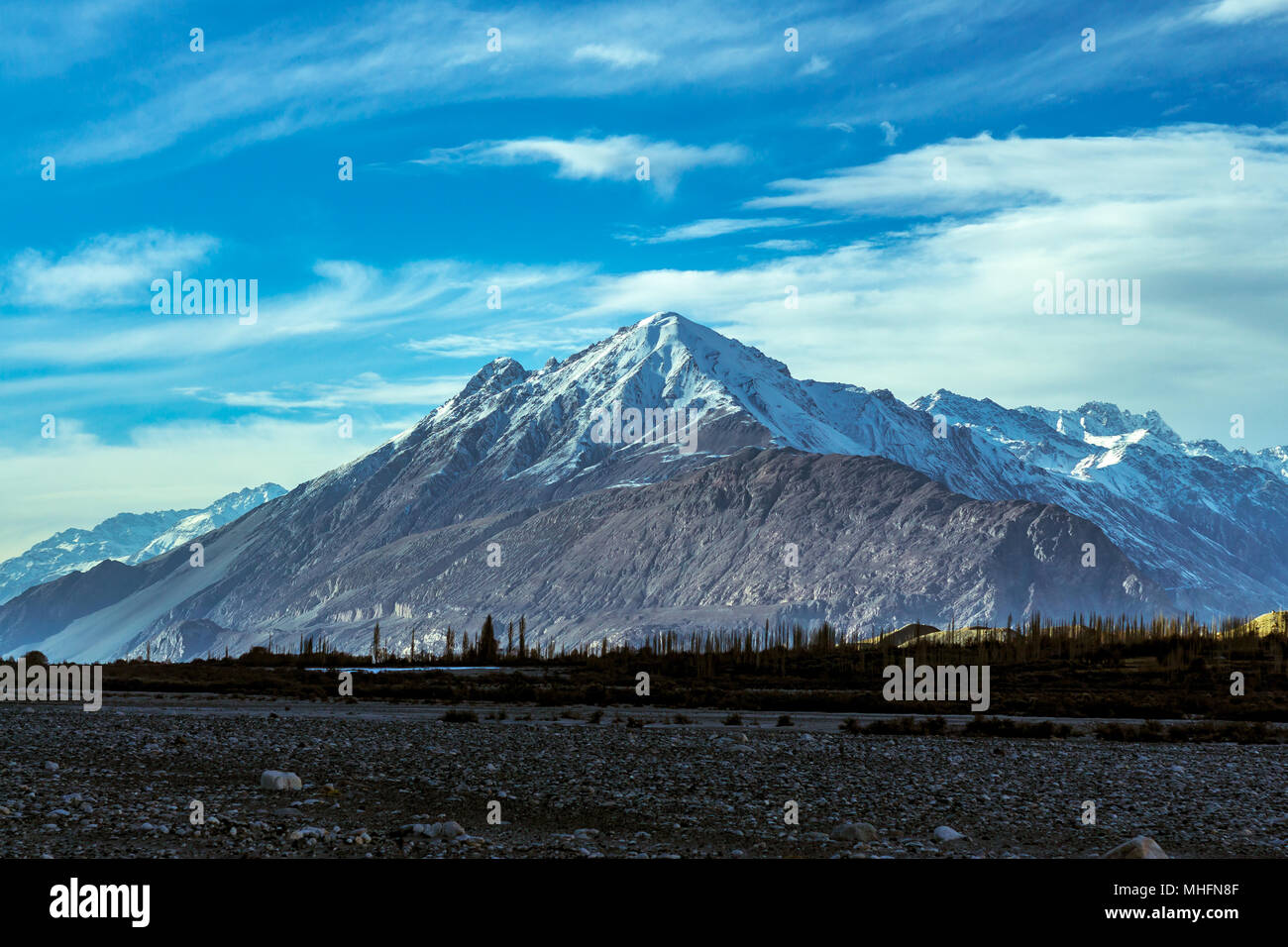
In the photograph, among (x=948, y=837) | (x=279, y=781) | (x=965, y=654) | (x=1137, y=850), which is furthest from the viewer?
(x=965, y=654)

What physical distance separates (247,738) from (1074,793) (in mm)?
17556

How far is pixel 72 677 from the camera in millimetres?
Result: 60969

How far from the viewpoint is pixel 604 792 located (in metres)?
19.7

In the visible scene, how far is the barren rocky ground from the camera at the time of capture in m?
15.1

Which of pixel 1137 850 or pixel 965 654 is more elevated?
pixel 1137 850

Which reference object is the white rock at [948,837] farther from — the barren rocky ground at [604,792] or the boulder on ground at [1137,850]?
the boulder on ground at [1137,850]

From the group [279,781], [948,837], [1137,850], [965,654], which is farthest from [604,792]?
[965,654]

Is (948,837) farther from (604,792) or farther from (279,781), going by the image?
(279,781)

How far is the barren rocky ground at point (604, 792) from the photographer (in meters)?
15.1

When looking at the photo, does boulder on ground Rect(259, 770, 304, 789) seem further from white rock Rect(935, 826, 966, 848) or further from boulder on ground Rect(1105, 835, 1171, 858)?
boulder on ground Rect(1105, 835, 1171, 858)
